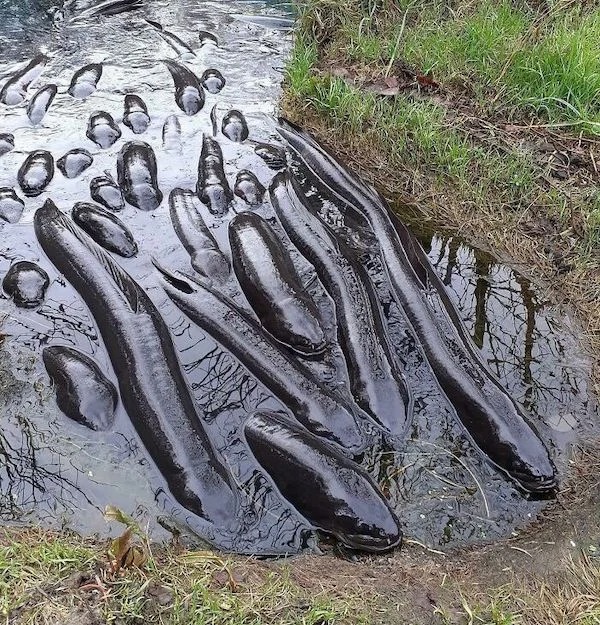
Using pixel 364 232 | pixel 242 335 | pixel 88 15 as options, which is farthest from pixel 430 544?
pixel 88 15

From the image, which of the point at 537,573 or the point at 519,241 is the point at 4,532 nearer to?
the point at 537,573

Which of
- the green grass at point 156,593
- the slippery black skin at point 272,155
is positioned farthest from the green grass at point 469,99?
the green grass at point 156,593

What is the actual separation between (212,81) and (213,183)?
7.86 ft

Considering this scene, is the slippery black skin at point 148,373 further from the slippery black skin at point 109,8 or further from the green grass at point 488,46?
the slippery black skin at point 109,8

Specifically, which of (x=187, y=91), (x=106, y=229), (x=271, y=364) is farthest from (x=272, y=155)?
(x=271, y=364)

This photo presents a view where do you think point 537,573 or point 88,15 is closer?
point 537,573

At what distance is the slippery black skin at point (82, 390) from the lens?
399cm

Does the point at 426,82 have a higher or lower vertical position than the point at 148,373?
higher

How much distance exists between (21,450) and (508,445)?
287 cm

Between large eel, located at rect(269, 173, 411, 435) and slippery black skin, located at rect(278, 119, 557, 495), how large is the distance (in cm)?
26

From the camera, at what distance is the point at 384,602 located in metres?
3.13

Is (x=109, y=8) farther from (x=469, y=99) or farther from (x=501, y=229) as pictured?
(x=501, y=229)

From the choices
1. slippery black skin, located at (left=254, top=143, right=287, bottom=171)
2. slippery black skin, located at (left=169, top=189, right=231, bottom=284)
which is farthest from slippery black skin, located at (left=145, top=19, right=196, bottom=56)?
slippery black skin, located at (left=169, top=189, right=231, bottom=284)

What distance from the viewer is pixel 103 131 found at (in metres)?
6.68
